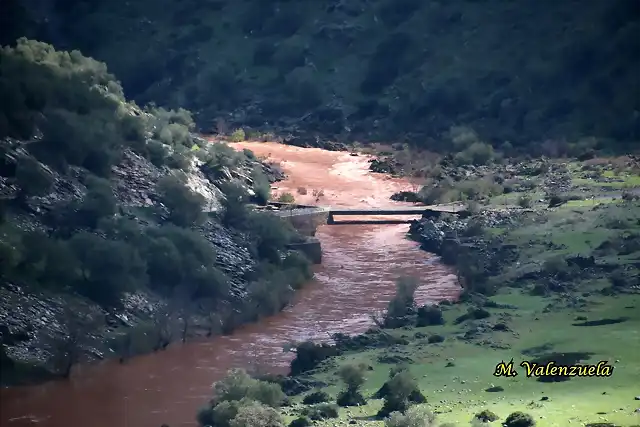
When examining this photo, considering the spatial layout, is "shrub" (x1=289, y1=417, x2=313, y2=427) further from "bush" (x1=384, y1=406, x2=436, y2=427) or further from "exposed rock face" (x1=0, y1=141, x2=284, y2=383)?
"exposed rock face" (x1=0, y1=141, x2=284, y2=383)

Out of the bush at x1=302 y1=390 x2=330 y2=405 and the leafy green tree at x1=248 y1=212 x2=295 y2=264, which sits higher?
the leafy green tree at x1=248 y1=212 x2=295 y2=264

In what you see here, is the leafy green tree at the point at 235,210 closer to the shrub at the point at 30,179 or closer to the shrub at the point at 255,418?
the shrub at the point at 30,179

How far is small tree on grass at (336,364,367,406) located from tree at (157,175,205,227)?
13.8 metres

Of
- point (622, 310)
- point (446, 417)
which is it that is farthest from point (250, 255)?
point (446, 417)

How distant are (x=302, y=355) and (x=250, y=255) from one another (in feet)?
36.4

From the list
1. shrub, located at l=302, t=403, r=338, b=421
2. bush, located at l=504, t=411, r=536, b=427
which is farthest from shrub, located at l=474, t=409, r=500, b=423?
shrub, located at l=302, t=403, r=338, b=421

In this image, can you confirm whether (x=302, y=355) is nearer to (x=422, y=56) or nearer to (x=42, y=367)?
(x=42, y=367)

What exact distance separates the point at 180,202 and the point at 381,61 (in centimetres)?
4429

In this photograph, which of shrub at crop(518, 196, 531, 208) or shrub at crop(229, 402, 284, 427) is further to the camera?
shrub at crop(518, 196, 531, 208)

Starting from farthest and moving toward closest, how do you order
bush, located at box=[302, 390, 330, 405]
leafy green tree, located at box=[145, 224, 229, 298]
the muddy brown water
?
1. leafy green tree, located at box=[145, 224, 229, 298]
2. the muddy brown water
3. bush, located at box=[302, 390, 330, 405]

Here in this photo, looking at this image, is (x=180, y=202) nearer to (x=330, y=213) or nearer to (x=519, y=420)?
(x=330, y=213)

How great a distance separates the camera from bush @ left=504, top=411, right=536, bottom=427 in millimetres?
23141

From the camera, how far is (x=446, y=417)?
81.8ft

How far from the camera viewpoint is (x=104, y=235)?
125 ft
